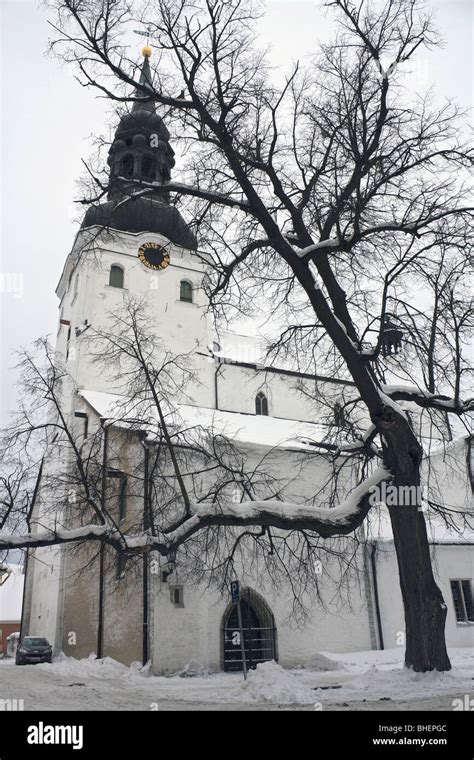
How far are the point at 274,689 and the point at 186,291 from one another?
20.6 m

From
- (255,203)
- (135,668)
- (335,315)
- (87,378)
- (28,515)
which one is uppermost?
(87,378)

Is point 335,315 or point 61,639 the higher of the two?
point 335,315

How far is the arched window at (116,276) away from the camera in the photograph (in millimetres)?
26344

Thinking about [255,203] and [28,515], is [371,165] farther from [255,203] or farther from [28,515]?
[28,515]

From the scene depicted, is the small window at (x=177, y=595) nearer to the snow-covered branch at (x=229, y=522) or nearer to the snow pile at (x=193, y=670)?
the snow pile at (x=193, y=670)

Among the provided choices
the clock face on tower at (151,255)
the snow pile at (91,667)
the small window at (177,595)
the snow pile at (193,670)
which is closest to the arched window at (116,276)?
the clock face on tower at (151,255)

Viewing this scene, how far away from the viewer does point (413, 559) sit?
1020 cm

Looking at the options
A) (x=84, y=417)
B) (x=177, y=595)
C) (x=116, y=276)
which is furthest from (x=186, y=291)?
(x=177, y=595)

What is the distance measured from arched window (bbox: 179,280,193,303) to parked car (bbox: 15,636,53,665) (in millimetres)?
14716
